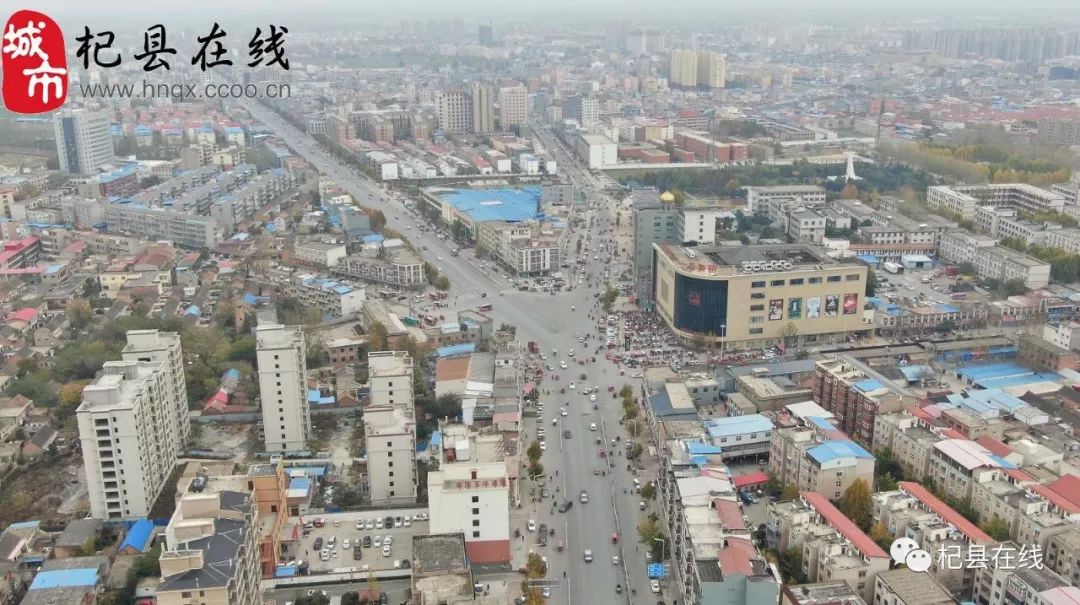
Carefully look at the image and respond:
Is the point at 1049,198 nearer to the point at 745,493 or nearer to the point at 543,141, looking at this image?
the point at 745,493

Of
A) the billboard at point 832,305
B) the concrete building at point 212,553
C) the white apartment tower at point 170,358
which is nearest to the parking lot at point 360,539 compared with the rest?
the concrete building at point 212,553

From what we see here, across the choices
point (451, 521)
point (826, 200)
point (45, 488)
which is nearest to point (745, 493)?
point (451, 521)

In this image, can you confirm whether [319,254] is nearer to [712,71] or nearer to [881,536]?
[881,536]

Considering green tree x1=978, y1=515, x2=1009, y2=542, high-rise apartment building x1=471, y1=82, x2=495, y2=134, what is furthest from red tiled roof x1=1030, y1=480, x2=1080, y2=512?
high-rise apartment building x1=471, y1=82, x2=495, y2=134

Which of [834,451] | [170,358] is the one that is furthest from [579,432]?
[170,358]

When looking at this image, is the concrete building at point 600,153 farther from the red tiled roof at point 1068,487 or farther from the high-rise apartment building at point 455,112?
the red tiled roof at point 1068,487
